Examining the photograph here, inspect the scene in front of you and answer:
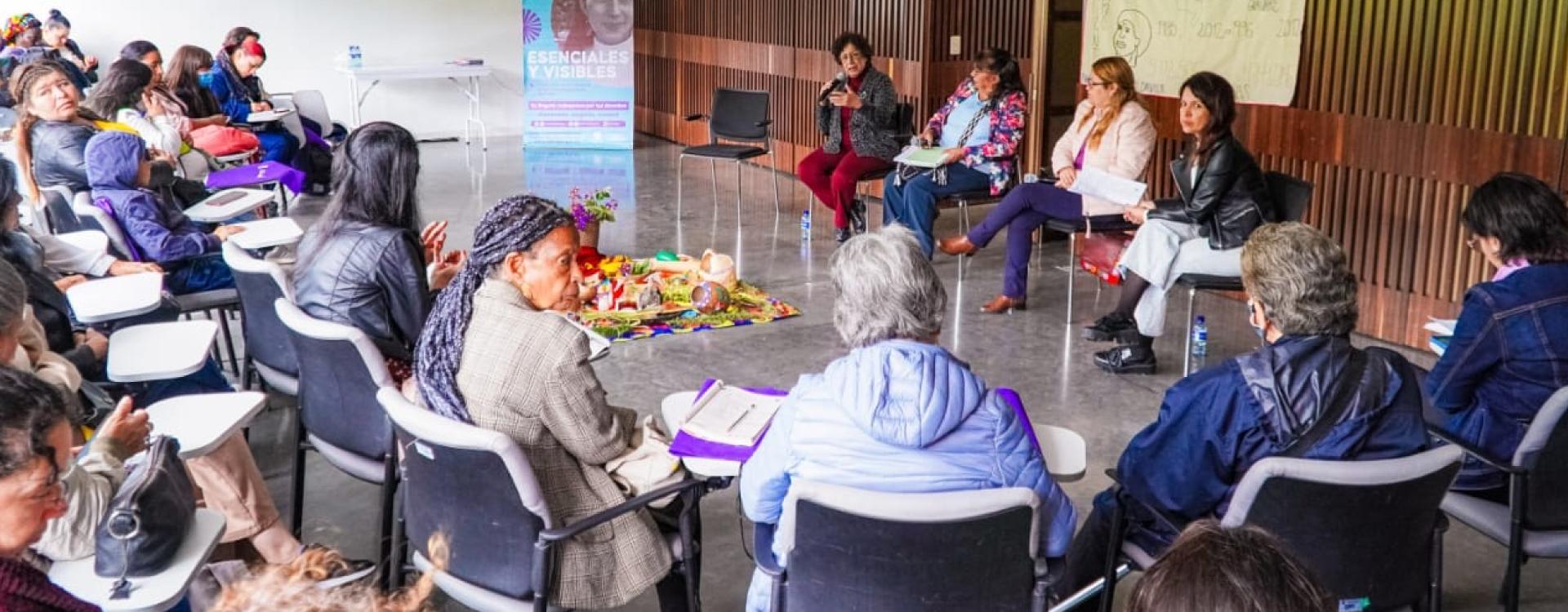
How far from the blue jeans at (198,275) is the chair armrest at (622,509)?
301cm

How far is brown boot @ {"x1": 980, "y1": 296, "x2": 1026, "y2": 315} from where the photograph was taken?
279 inches

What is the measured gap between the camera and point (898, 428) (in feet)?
8.81

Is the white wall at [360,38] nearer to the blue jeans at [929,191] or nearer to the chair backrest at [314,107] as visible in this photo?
the chair backrest at [314,107]

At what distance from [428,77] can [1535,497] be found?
11.9 meters

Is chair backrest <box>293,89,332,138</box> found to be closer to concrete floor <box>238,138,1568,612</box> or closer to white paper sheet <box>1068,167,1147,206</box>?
concrete floor <box>238,138,1568,612</box>

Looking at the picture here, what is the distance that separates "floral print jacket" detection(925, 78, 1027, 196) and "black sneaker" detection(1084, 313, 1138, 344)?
4.84 feet

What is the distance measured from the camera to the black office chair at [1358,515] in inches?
106

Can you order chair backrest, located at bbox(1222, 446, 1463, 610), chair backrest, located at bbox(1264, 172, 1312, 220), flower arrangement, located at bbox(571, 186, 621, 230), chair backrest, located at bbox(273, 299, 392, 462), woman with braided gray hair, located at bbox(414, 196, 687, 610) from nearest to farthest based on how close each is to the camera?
chair backrest, located at bbox(1222, 446, 1463, 610)
woman with braided gray hair, located at bbox(414, 196, 687, 610)
chair backrest, located at bbox(273, 299, 392, 462)
chair backrest, located at bbox(1264, 172, 1312, 220)
flower arrangement, located at bbox(571, 186, 621, 230)

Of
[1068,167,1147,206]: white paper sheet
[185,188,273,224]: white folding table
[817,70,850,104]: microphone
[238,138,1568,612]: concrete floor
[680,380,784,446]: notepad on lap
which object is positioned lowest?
[238,138,1568,612]: concrete floor

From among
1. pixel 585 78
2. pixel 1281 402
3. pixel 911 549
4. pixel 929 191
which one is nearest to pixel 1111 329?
pixel 929 191

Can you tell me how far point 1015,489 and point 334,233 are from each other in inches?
97.0

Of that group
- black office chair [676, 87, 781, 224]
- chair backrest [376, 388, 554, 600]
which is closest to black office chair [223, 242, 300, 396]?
chair backrest [376, 388, 554, 600]

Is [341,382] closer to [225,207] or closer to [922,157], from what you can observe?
[225,207]

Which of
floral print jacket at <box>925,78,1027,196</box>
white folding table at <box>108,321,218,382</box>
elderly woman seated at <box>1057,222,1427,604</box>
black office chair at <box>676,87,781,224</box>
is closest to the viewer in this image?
elderly woman seated at <box>1057,222,1427,604</box>
